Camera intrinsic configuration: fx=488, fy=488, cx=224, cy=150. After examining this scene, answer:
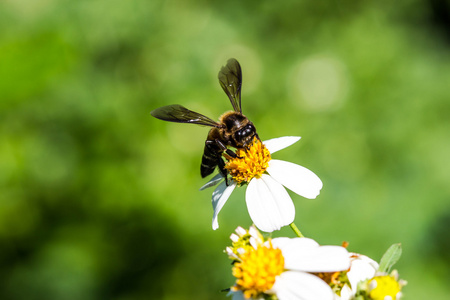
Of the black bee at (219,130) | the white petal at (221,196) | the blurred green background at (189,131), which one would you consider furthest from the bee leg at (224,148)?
the blurred green background at (189,131)

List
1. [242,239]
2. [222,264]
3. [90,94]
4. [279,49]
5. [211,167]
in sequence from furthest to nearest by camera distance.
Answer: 1. [279,49]
2. [90,94]
3. [222,264]
4. [211,167]
5. [242,239]

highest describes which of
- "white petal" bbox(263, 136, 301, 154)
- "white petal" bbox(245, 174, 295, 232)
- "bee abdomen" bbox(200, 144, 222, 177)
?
"bee abdomen" bbox(200, 144, 222, 177)

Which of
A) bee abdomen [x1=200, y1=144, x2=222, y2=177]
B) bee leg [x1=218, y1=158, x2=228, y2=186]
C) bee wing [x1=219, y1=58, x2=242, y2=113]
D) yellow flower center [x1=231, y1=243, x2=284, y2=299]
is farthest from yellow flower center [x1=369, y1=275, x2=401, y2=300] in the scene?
bee wing [x1=219, y1=58, x2=242, y2=113]

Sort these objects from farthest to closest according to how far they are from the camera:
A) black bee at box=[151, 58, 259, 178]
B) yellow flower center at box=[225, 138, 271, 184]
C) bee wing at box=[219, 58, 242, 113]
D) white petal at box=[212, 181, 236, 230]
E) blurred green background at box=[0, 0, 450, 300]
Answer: blurred green background at box=[0, 0, 450, 300] → bee wing at box=[219, 58, 242, 113] → black bee at box=[151, 58, 259, 178] → yellow flower center at box=[225, 138, 271, 184] → white petal at box=[212, 181, 236, 230]

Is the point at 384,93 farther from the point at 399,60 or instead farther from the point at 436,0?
the point at 436,0

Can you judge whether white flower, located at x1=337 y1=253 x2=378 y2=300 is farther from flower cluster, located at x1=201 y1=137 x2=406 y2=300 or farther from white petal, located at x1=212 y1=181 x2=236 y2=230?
white petal, located at x1=212 y1=181 x2=236 y2=230

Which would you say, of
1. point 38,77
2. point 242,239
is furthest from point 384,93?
point 242,239
